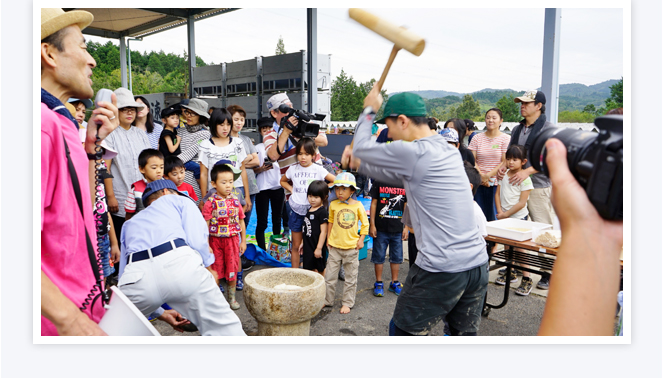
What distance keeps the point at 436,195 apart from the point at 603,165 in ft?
4.61

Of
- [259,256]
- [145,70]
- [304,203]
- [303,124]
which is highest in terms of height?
[145,70]

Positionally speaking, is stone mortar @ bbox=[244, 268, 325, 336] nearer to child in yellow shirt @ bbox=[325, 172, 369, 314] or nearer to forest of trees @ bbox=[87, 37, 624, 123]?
child in yellow shirt @ bbox=[325, 172, 369, 314]

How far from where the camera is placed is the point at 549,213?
436 centimetres

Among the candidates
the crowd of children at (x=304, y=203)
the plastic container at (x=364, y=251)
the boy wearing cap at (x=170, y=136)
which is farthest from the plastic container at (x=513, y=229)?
the boy wearing cap at (x=170, y=136)

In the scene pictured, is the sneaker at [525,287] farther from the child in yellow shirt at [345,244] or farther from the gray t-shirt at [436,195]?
the gray t-shirt at [436,195]

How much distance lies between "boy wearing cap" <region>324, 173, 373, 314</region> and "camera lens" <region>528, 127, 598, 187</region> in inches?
111

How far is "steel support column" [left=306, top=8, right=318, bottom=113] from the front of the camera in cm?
755

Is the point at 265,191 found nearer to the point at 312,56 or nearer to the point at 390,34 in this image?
the point at 390,34

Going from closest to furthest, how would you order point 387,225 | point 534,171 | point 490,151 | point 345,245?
point 345,245
point 387,225
point 534,171
point 490,151

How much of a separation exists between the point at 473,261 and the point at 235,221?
225cm

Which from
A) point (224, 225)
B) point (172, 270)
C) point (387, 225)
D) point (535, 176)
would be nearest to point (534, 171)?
point (535, 176)

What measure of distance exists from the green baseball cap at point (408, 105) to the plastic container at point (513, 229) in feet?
5.22

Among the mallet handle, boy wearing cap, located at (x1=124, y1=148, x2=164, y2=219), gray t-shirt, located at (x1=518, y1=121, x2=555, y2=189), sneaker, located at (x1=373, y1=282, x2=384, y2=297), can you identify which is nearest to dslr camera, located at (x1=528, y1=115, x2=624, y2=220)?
the mallet handle

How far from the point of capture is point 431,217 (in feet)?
6.88
